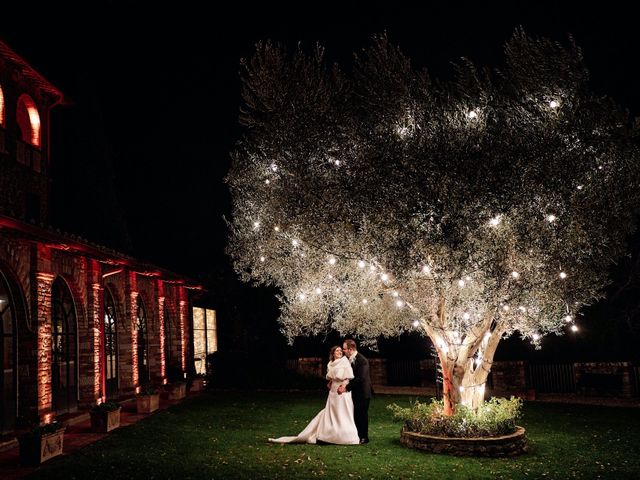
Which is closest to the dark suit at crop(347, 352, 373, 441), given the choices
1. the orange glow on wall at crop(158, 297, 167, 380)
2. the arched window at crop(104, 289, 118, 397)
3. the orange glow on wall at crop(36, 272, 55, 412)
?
the orange glow on wall at crop(36, 272, 55, 412)

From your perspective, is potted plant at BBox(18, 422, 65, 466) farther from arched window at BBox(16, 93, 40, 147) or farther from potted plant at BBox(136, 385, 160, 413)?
arched window at BBox(16, 93, 40, 147)

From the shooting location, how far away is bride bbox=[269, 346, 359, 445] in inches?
441

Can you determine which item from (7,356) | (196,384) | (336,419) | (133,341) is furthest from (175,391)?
(336,419)

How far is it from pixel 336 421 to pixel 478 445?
262 cm

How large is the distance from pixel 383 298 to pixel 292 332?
141 inches

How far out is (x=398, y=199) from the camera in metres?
10.2

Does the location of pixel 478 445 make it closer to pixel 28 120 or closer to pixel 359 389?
pixel 359 389

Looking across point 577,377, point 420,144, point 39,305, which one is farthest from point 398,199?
point 577,377

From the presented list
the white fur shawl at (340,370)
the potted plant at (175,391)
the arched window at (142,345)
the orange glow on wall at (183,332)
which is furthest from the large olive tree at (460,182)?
the orange glow on wall at (183,332)

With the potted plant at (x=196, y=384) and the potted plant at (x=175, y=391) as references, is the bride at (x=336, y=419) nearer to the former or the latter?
the potted plant at (x=175, y=391)

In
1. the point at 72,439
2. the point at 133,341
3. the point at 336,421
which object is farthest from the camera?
the point at 133,341

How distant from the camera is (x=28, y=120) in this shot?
1706 centimetres

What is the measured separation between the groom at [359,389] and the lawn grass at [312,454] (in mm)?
362

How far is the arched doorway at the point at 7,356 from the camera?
1161 centimetres
